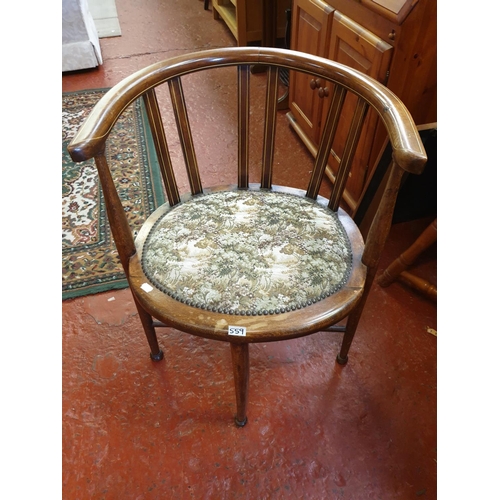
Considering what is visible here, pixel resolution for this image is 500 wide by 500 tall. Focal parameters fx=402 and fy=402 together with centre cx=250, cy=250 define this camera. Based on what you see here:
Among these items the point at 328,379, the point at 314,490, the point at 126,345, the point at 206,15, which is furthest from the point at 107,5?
the point at 314,490

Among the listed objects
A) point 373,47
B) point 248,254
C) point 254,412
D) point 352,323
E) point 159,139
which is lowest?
point 254,412

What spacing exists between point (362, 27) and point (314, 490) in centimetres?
139

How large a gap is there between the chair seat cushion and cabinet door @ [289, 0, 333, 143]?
2.88 feet

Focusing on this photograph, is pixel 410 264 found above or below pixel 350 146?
below

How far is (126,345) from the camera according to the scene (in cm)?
134

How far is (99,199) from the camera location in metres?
1.87

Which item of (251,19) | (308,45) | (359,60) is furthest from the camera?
(251,19)

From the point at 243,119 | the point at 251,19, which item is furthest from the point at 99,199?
the point at 251,19

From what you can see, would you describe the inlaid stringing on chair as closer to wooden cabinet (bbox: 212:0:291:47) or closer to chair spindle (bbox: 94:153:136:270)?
chair spindle (bbox: 94:153:136:270)

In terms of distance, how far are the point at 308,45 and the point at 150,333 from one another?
4.49 feet

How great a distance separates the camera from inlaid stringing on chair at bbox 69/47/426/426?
80 cm

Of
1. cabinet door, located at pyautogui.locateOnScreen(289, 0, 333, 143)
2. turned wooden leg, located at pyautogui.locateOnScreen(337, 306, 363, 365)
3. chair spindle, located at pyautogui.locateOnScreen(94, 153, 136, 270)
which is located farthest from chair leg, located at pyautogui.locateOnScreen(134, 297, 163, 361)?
cabinet door, located at pyautogui.locateOnScreen(289, 0, 333, 143)

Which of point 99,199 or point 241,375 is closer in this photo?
point 241,375

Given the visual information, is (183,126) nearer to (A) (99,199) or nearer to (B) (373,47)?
(B) (373,47)
